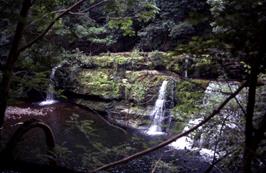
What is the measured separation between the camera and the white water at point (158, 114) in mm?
11674

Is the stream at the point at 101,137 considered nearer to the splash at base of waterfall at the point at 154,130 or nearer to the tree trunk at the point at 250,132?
the splash at base of waterfall at the point at 154,130

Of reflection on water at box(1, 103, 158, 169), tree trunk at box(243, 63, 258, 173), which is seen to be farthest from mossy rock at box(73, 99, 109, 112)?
tree trunk at box(243, 63, 258, 173)

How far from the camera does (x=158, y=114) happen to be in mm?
12289

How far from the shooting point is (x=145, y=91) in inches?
511

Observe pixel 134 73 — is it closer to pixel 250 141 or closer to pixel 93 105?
pixel 93 105

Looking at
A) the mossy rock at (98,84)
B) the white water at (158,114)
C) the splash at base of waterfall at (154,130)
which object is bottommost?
the splash at base of waterfall at (154,130)

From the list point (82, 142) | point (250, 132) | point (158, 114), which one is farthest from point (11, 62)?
point (158, 114)

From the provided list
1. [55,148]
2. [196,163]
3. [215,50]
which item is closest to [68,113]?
[196,163]

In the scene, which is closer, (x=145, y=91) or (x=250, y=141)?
(x=250, y=141)

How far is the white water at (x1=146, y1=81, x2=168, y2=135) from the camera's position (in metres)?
11.7

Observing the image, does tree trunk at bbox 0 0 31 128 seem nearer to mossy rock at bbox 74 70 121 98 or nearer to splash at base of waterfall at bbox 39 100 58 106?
mossy rock at bbox 74 70 121 98

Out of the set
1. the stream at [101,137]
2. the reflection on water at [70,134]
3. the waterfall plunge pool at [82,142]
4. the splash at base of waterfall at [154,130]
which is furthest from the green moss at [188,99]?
the splash at base of waterfall at [154,130]

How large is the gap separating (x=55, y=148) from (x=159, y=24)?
44.2ft

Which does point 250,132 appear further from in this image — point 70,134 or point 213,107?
point 70,134
